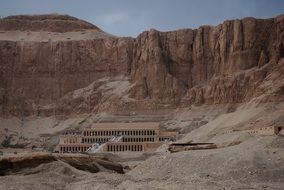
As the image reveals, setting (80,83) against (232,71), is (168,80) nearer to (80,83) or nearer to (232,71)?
(232,71)

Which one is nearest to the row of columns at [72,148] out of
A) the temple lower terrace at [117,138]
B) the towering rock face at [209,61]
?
the temple lower terrace at [117,138]

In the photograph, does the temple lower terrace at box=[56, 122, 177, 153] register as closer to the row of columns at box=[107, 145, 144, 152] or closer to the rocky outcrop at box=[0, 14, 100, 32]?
the row of columns at box=[107, 145, 144, 152]

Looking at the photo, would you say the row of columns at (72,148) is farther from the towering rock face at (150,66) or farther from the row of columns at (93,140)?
the towering rock face at (150,66)

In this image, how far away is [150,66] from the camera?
118438 millimetres

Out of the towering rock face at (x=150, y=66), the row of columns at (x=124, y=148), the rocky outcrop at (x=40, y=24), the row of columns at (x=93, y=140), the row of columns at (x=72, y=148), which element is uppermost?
the rocky outcrop at (x=40, y=24)

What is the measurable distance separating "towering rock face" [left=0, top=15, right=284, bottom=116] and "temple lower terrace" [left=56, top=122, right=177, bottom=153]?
1156 centimetres

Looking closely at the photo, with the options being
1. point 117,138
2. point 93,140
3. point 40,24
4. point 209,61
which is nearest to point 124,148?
point 117,138

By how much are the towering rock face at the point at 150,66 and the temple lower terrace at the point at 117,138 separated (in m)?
11.6

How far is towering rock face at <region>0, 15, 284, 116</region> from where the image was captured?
106 meters

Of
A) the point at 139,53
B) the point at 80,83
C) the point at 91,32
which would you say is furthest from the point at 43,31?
the point at 139,53

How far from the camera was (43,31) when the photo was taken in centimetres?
14600

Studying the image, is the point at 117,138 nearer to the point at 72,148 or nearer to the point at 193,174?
the point at 72,148

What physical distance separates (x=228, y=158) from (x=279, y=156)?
2.91m

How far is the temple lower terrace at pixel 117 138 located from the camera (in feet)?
303
